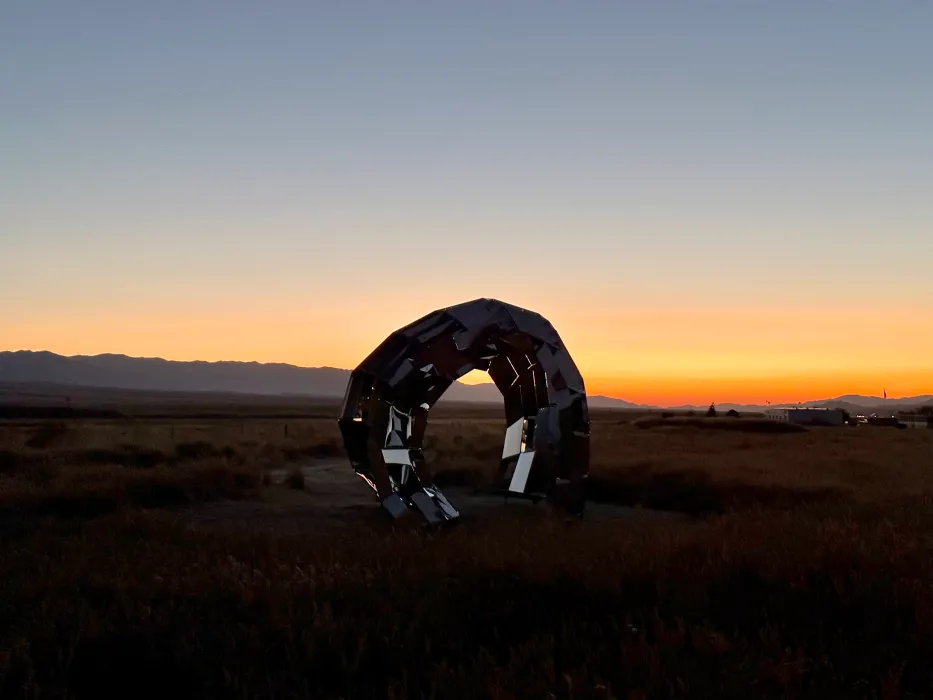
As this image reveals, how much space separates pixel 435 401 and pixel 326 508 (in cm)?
316

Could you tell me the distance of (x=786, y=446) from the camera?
27922mm

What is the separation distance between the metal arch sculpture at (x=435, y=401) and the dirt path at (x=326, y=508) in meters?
0.79

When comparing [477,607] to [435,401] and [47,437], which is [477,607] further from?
[47,437]

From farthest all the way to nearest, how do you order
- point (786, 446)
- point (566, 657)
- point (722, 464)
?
point (786, 446) → point (722, 464) → point (566, 657)

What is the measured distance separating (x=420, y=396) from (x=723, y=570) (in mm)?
8028

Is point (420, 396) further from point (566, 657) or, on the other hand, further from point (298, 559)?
point (566, 657)

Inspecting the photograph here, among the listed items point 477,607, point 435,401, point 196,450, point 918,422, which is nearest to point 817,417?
point 918,422

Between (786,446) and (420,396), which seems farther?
(786,446)

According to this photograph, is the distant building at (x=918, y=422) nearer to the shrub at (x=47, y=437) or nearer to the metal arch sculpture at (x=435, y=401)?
the metal arch sculpture at (x=435, y=401)

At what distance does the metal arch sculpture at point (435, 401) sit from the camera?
1250 cm

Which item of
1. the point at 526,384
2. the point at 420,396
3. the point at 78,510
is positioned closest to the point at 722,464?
the point at 526,384

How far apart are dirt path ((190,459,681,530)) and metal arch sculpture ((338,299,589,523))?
794 mm

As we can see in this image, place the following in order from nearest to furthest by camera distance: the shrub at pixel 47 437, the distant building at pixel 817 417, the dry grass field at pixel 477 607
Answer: the dry grass field at pixel 477 607 < the shrub at pixel 47 437 < the distant building at pixel 817 417

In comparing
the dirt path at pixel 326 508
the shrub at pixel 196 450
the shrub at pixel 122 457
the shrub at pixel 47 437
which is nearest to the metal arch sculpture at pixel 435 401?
the dirt path at pixel 326 508
